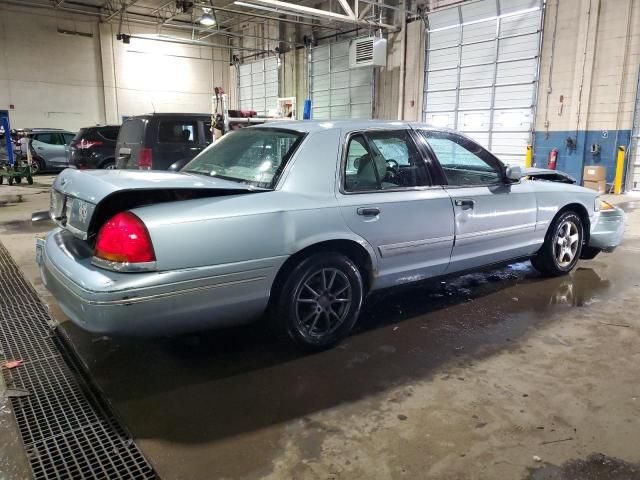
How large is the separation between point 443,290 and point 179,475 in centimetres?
300

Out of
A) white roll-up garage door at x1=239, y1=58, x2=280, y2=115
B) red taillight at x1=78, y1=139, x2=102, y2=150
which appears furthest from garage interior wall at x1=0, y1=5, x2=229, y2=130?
red taillight at x1=78, y1=139, x2=102, y2=150

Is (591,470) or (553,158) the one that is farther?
(553,158)

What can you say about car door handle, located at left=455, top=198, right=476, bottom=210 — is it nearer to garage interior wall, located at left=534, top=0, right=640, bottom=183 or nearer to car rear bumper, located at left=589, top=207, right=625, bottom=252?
car rear bumper, located at left=589, top=207, right=625, bottom=252

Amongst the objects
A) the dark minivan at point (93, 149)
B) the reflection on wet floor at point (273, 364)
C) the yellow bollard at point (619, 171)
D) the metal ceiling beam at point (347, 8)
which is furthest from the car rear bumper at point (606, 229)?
the dark minivan at point (93, 149)

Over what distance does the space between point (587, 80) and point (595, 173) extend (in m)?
2.22

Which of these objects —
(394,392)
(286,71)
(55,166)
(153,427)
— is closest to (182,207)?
(153,427)

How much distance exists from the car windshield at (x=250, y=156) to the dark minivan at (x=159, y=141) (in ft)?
13.8

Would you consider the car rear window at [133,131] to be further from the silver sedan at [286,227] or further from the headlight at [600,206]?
the headlight at [600,206]

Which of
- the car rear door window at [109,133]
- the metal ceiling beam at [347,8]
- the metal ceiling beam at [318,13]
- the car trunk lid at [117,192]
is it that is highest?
the metal ceiling beam at [347,8]

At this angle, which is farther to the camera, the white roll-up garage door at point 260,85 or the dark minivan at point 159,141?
the white roll-up garage door at point 260,85

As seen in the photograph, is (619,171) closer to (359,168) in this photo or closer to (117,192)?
(359,168)

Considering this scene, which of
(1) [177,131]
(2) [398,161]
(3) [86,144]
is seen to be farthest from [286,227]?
(3) [86,144]

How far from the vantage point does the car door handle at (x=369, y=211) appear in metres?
3.12

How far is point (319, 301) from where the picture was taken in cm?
310
